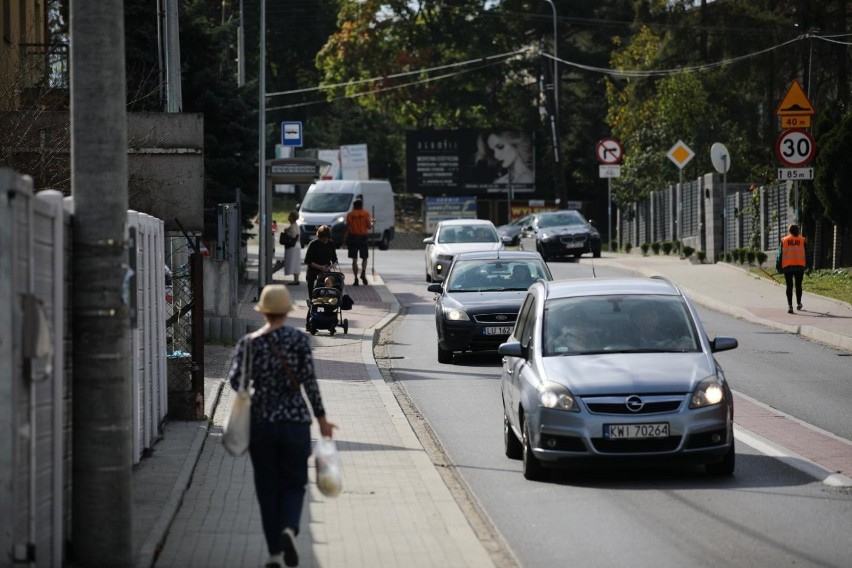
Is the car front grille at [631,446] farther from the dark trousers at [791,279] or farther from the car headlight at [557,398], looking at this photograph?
the dark trousers at [791,279]

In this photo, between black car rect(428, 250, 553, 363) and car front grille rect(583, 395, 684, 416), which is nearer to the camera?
car front grille rect(583, 395, 684, 416)

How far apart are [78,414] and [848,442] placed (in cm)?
771

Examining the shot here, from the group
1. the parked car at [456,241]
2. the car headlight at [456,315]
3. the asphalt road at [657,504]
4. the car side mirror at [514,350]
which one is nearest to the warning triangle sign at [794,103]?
the parked car at [456,241]

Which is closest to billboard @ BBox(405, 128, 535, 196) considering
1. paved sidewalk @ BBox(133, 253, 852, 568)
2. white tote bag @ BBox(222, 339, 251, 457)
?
paved sidewalk @ BBox(133, 253, 852, 568)

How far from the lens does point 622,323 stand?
1249cm

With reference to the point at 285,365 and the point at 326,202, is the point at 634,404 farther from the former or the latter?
the point at 326,202

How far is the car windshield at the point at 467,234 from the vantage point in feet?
124

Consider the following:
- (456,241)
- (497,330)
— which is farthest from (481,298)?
(456,241)

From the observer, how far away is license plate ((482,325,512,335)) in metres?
21.0

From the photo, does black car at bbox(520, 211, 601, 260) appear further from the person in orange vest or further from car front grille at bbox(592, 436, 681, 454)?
car front grille at bbox(592, 436, 681, 454)

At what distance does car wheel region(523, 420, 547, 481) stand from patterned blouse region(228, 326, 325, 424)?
3762 mm

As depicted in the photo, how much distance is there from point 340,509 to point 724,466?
3.14m

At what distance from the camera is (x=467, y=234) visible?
38156mm

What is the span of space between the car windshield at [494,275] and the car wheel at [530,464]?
10510 mm
